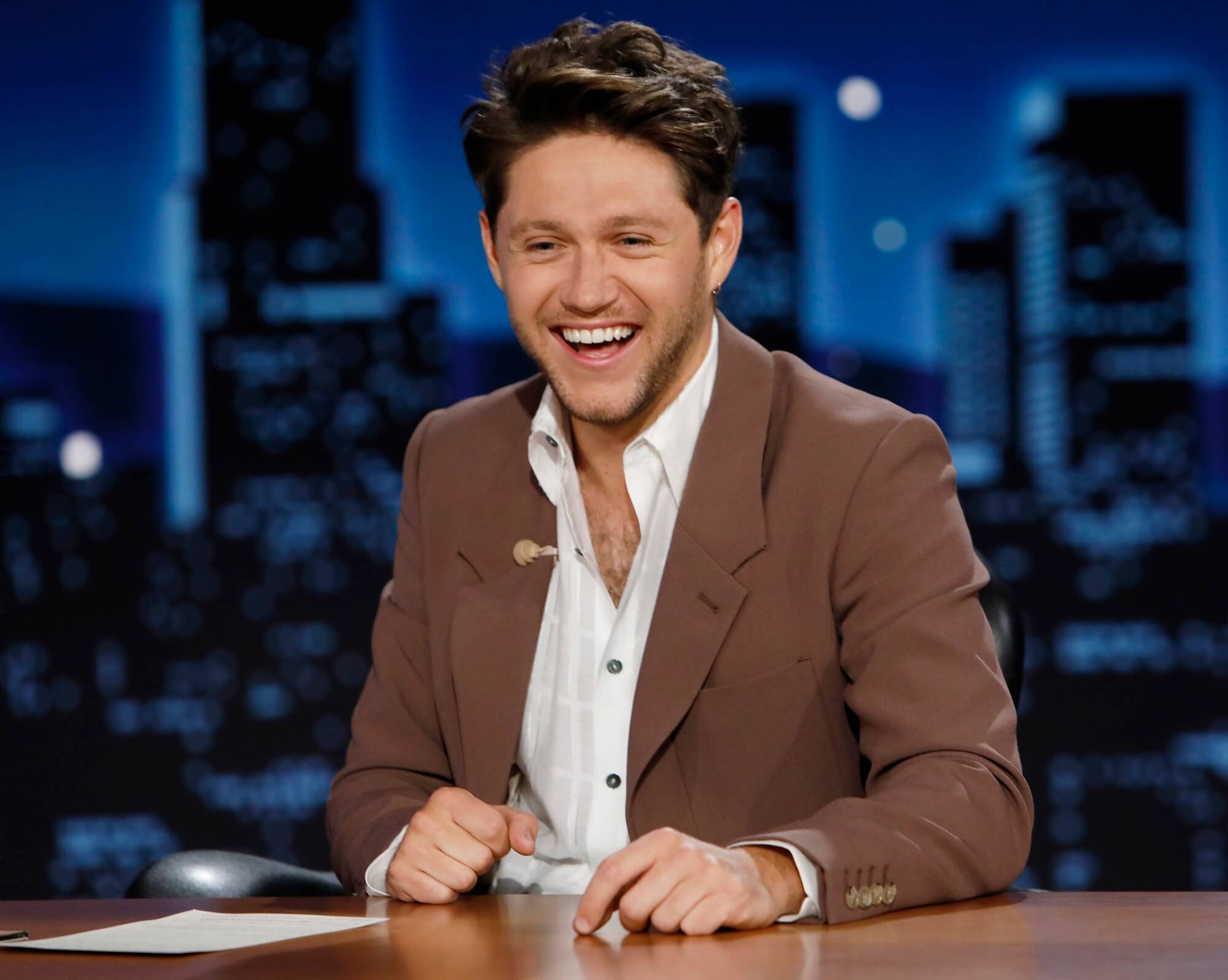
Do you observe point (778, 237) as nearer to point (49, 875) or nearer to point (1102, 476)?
point (1102, 476)

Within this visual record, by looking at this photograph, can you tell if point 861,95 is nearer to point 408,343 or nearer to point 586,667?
point 408,343

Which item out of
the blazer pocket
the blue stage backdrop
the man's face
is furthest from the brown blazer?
the blue stage backdrop

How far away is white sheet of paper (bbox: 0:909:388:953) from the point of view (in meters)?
1.21

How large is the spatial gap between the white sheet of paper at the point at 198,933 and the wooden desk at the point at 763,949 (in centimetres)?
1

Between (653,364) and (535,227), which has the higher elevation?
(535,227)

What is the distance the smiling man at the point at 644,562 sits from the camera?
1646 millimetres

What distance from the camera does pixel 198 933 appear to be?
1278 millimetres

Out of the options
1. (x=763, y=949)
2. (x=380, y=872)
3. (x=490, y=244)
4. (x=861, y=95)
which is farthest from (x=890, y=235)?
(x=763, y=949)

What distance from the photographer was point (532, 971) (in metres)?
1.08

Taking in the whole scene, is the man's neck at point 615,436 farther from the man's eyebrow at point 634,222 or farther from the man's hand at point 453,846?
the man's hand at point 453,846

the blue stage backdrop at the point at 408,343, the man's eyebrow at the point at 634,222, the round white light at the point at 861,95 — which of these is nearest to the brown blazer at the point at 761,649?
the man's eyebrow at the point at 634,222

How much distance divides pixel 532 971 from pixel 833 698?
72cm

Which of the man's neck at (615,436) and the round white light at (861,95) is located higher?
the round white light at (861,95)

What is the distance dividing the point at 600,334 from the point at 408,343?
1.61m
